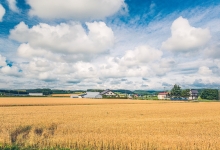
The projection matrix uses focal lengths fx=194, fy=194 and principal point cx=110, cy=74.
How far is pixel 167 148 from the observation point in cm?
1201

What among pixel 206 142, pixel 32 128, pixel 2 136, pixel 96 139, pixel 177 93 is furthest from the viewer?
pixel 177 93

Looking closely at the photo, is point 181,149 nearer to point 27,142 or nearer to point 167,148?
point 167,148

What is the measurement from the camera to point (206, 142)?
12.9m

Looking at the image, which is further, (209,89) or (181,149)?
(209,89)

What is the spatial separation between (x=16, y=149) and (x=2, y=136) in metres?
3.17

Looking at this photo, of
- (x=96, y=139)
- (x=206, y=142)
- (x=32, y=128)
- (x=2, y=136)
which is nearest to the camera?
(x=206, y=142)

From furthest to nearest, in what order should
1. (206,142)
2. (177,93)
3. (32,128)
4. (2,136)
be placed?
1. (177,93)
2. (32,128)
3. (2,136)
4. (206,142)

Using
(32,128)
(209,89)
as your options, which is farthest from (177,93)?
(32,128)

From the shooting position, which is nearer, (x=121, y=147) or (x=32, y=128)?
(x=121, y=147)

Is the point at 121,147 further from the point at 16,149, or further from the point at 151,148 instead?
the point at 16,149

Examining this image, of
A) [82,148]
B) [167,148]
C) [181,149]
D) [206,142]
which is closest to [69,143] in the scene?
[82,148]

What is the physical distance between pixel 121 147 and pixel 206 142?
5.71 m

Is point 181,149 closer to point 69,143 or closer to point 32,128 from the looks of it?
point 69,143

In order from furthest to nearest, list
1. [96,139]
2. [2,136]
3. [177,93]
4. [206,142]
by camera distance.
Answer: [177,93], [2,136], [96,139], [206,142]
